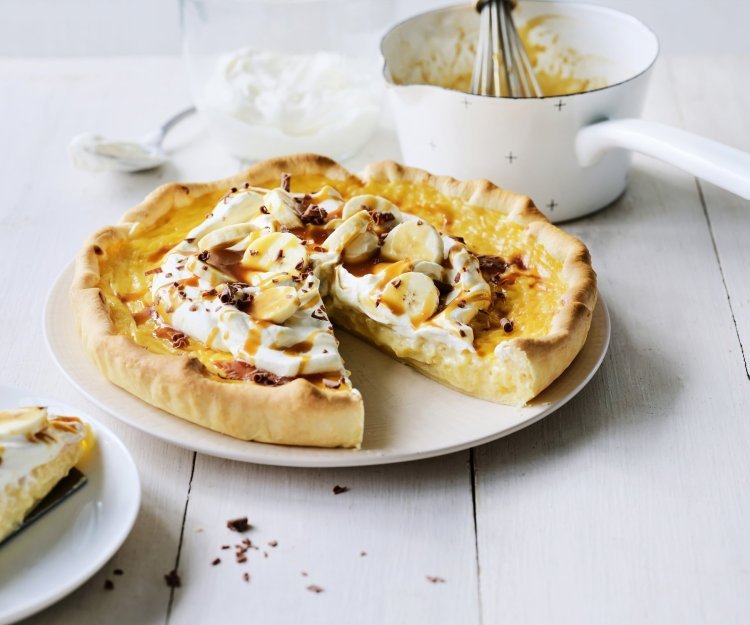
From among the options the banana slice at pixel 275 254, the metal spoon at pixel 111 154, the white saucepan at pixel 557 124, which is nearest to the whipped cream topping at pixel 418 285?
the banana slice at pixel 275 254

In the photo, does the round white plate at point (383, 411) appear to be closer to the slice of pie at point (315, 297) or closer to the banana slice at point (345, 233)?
the slice of pie at point (315, 297)

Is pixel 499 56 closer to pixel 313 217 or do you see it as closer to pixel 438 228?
pixel 438 228

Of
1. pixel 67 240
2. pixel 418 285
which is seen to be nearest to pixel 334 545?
pixel 418 285

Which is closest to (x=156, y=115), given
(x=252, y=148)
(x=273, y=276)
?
(x=252, y=148)

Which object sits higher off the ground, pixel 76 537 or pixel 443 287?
pixel 76 537

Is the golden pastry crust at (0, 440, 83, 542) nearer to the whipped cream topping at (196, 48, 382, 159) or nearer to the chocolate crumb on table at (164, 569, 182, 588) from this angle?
the chocolate crumb on table at (164, 569, 182, 588)
